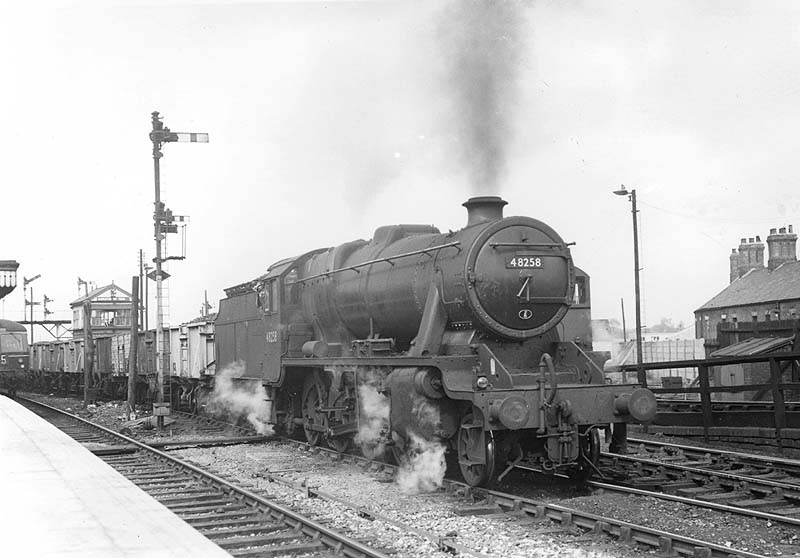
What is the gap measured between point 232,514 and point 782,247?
36199 mm

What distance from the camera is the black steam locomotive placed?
902 cm

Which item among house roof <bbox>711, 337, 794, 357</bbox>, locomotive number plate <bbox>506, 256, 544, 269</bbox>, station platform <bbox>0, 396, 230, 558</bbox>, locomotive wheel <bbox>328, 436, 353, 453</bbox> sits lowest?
locomotive wheel <bbox>328, 436, 353, 453</bbox>

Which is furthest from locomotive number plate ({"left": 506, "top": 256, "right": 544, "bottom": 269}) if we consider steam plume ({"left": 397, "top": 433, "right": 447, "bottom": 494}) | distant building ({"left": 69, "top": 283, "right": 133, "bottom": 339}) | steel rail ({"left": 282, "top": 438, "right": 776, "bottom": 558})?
distant building ({"left": 69, "top": 283, "right": 133, "bottom": 339})

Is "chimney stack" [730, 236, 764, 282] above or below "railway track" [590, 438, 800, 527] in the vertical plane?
above

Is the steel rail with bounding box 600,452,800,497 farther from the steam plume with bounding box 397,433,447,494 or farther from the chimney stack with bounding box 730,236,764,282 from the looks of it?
the chimney stack with bounding box 730,236,764,282

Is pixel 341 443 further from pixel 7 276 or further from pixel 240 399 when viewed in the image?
pixel 7 276

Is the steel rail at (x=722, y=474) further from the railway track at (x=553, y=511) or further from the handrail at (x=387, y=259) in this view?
the handrail at (x=387, y=259)

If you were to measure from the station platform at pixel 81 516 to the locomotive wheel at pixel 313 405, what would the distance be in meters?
3.78

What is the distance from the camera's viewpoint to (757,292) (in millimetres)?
36656

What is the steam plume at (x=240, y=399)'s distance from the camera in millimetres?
16266

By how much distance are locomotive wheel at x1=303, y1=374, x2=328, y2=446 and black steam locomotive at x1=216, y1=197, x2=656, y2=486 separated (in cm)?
85

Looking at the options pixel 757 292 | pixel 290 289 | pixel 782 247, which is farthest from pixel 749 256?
pixel 290 289

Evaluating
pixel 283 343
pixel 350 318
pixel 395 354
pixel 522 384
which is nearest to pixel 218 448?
pixel 283 343

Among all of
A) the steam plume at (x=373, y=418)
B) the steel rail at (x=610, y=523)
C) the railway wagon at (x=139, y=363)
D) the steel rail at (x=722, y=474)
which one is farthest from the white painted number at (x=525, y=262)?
the railway wagon at (x=139, y=363)
